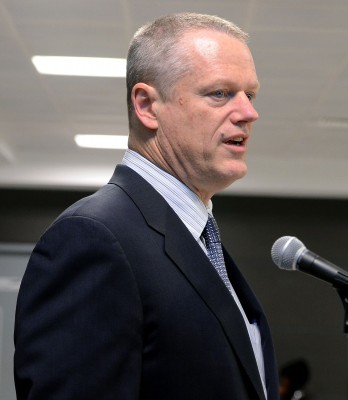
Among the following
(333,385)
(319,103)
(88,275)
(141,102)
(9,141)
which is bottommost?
(333,385)

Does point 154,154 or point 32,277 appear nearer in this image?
point 32,277

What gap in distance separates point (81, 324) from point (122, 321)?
48 mm

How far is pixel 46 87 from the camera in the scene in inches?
213

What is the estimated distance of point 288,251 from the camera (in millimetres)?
1118

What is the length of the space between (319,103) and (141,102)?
4.66 meters

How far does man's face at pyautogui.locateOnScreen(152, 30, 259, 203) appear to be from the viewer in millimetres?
1135

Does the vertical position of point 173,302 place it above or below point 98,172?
above

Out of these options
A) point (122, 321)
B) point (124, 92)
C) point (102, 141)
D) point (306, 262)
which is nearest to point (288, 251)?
point (306, 262)

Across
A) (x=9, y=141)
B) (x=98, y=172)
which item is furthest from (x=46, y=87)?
(x=98, y=172)

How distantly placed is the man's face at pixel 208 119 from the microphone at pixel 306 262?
0.12 metres

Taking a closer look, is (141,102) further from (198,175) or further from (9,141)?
(9,141)

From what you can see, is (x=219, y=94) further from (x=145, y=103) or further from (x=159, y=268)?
(x=159, y=268)


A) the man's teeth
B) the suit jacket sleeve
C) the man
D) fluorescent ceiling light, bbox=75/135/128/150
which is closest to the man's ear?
the man

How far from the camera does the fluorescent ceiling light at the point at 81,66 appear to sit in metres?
4.84
